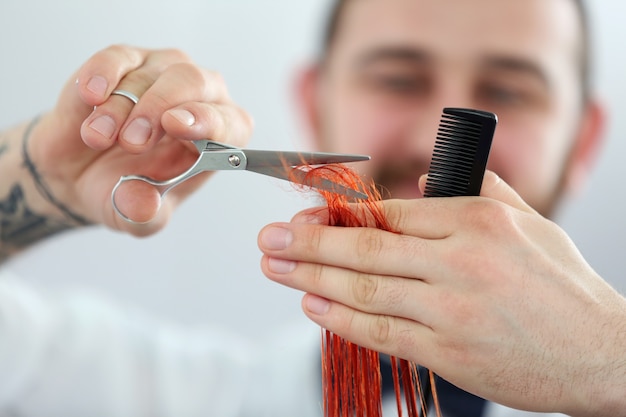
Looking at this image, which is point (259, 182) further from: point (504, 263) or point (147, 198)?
point (504, 263)

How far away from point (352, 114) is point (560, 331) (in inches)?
58.3

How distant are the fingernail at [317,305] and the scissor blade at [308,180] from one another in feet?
0.48

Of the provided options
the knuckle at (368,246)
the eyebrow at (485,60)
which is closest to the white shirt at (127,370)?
the eyebrow at (485,60)

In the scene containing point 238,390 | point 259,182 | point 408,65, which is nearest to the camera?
point 238,390

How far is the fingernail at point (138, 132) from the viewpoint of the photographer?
1011 mm

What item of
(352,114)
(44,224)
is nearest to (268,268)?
(44,224)

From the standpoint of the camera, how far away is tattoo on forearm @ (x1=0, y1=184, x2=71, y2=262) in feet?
4.60

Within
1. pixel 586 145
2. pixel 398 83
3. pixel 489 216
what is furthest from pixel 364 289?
pixel 586 145

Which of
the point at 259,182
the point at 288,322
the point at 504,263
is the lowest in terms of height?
A: the point at 288,322

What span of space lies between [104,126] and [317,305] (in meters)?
0.41

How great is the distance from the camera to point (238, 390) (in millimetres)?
1987

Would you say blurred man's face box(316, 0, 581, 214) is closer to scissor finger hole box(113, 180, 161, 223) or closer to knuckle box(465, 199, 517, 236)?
scissor finger hole box(113, 180, 161, 223)

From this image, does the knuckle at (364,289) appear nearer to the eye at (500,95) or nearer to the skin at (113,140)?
the skin at (113,140)

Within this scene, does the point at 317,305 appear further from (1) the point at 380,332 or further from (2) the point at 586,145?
(2) the point at 586,145
